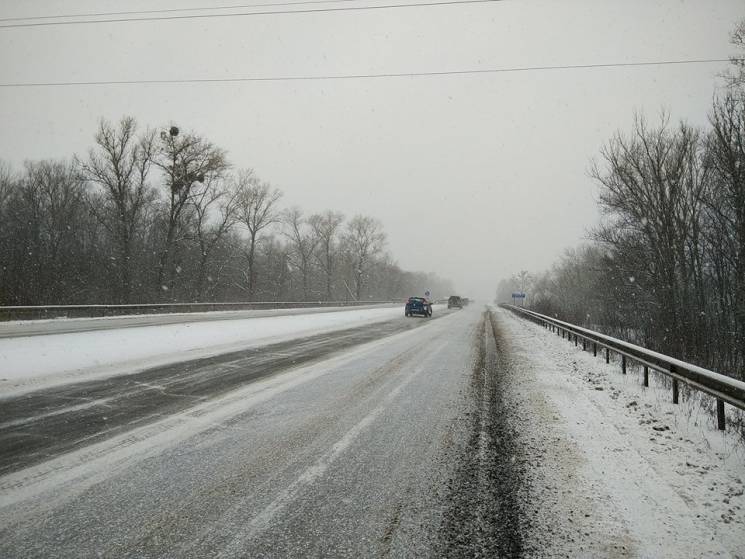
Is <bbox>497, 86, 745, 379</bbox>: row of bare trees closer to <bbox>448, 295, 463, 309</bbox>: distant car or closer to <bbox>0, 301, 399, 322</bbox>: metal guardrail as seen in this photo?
<bbox>0, 301, 399, 322</bbox>: metal guardrail

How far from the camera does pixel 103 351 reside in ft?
34.3

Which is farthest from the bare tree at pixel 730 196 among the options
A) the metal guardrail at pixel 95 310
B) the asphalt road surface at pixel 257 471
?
the metal guardrail at pixel 95 310

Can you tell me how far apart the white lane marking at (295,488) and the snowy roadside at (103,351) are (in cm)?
592

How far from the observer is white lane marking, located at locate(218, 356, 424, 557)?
2531 millimetres

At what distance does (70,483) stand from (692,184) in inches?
1071

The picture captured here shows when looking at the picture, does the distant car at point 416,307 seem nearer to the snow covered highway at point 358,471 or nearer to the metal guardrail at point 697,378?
the metal guardrail at point 697,378

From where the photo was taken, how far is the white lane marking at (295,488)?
2531 mm

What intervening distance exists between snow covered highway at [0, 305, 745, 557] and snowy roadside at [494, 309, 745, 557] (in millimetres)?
17

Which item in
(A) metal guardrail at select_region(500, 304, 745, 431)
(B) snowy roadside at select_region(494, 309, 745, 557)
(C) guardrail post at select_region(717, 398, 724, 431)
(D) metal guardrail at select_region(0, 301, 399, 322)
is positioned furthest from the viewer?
(D) metal guardrail at select_region(0, 301, 399, 322)

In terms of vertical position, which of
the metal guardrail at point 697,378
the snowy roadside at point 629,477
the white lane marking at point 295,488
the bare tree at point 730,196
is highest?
the bare tree at point 730,196

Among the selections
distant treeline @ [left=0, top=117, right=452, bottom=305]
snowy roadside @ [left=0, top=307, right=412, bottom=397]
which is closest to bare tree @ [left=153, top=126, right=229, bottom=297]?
distant treeline @ [left=0, top=117, right=452, bottom=305]

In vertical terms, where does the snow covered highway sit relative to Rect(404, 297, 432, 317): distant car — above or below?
below

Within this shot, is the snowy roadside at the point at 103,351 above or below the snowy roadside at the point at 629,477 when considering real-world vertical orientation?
above

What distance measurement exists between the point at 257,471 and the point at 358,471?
3.10 feet
